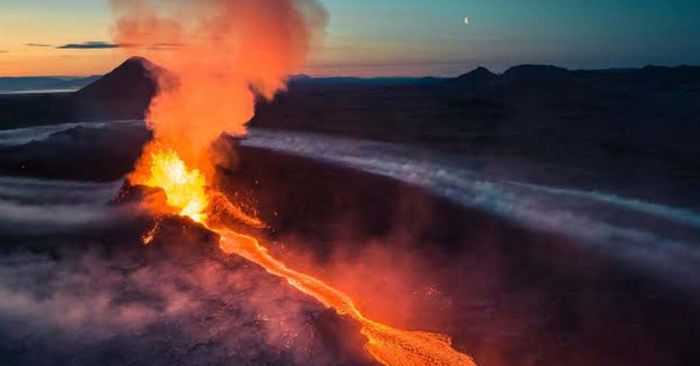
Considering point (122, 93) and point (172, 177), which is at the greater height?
point (172, 177)

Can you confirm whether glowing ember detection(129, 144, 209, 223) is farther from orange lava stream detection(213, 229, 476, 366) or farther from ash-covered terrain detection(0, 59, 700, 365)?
orange lava stream detection(213, 229, 476, 366)

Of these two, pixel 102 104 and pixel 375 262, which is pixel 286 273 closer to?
pixel 375 262

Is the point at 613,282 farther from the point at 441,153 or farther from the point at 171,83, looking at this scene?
the point at 441,153

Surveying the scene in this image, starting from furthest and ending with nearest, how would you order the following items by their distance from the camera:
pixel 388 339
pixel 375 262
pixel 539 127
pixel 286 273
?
pixel 539 127 < pixel 375 262 < pixel 286 273 < pixel 388 339

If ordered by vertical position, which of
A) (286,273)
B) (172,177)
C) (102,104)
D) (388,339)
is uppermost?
(172,177)

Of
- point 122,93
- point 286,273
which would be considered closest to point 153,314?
point 286,273

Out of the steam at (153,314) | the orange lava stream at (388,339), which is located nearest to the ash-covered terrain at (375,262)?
the steam at (153,314)

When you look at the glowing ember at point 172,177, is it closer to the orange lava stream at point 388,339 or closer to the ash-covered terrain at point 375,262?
the ash-covered terrain at point 375,262
